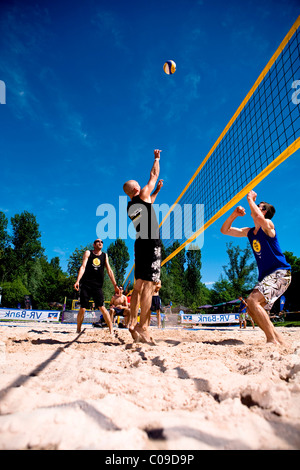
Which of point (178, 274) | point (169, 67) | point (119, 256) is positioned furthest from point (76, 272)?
point (169, 67)

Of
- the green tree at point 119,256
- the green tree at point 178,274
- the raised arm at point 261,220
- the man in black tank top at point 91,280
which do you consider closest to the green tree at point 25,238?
the green tree at point 119,256

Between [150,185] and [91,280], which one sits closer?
[150,185]

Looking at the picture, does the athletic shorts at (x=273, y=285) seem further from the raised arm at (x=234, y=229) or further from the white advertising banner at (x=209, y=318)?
the white advertising banner at (x=209, y=318)

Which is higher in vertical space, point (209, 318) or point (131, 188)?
point (131, 188)

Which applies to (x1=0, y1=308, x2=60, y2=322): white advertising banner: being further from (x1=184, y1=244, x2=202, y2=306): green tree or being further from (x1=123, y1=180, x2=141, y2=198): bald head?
(x1=184, y1=244, x2=202, y2=306): green tree

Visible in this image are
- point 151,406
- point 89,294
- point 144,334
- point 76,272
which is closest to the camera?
point 151,406

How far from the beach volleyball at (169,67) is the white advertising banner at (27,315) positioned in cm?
1075

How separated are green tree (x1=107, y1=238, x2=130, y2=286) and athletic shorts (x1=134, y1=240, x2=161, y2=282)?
36059 millimetres

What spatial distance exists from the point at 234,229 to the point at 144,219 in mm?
1389

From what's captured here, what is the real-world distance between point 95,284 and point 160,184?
214 cm

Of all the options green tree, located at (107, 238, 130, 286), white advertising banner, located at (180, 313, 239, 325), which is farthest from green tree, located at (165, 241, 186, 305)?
white advertising banner, located at (180, 313, 239, 325)

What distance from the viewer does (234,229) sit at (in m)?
3.33

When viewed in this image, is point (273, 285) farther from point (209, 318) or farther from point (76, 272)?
point (76, 272)

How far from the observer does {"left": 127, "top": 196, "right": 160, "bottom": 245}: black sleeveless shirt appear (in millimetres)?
2795
